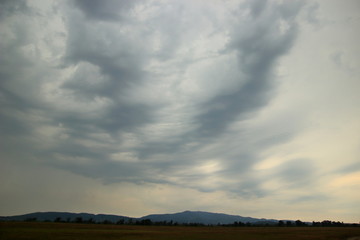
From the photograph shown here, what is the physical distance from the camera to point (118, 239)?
58.5 m

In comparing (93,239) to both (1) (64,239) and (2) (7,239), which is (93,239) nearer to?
(1) (64,239)

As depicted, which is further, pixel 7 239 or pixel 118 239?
pixel 118 239

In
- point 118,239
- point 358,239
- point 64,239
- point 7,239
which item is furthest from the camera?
point 358,239

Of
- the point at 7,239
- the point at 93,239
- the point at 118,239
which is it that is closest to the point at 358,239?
the point at 118,239

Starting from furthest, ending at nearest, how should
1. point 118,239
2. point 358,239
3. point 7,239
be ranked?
point 358,239 → point 118,239 → point 7,239

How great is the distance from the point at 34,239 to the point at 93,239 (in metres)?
12.4

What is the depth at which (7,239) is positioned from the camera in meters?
48.8

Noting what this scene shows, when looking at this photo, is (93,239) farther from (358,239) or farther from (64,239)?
(358,239)

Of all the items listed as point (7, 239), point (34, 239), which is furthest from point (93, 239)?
point (7, 239)

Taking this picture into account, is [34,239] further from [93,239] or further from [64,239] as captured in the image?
[93,239]

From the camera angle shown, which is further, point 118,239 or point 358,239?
point 358,239

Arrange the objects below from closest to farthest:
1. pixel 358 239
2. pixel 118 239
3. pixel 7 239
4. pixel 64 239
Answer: pixel 7 239
pixel 64 239
pixel 118 239
pixel 358 239

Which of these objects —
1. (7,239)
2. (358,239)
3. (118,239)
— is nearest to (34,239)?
(7,239)

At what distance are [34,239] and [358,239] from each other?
272ft
